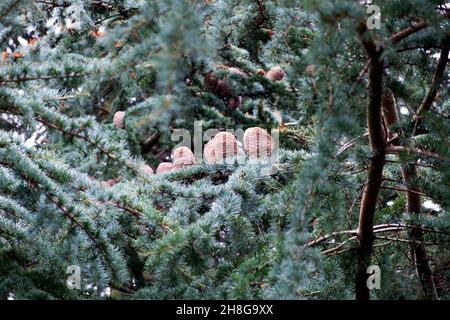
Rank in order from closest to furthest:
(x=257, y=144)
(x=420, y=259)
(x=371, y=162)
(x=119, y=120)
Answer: (x=371, y=162)
(x=420, y=259)
(x=257, y=144)
(x=119, y=120)

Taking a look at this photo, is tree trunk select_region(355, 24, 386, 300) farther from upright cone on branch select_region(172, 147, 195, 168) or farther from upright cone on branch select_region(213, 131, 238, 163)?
upright cone on branch select_region(172, 147, 195, 168)

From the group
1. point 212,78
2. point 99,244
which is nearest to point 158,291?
point 99,244

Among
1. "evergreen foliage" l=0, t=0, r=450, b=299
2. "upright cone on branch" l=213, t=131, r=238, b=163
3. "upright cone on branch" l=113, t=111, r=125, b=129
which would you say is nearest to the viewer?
"evergreen foliage" l=0, t=0, r=450, b=299

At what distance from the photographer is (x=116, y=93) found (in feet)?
9.51

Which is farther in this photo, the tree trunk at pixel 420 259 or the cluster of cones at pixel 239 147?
the cluster of cones at pixel 239 147

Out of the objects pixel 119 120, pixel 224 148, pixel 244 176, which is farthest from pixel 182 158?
pixel 119 120

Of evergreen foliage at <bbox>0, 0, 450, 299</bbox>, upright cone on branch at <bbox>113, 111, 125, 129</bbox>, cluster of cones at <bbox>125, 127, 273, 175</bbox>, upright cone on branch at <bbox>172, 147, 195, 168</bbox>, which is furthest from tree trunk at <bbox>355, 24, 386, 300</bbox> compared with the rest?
upright cone on branch at <bbox>113, 111, 125, 129</bbox>

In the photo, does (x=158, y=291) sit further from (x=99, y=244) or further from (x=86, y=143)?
(x=86, y=143)

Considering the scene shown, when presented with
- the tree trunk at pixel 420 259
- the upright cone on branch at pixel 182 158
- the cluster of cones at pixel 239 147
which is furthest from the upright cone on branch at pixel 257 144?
the tree trunk at pixel 420 259

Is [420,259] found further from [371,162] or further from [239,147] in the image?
[239,147]

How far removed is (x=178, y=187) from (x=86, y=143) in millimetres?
421

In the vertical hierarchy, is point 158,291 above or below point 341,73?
below

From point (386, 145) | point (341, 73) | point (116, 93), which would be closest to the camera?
point (341, 73)

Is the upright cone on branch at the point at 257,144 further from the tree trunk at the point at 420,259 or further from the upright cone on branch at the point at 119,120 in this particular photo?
the upright cone on branch at the point at 119,120
